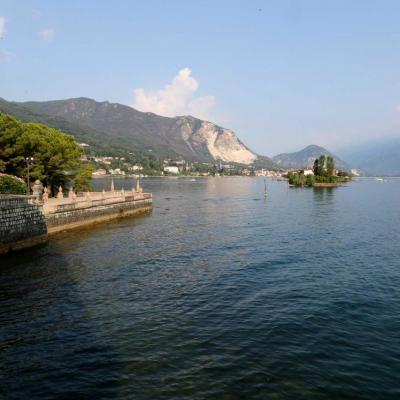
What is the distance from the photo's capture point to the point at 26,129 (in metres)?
59.8

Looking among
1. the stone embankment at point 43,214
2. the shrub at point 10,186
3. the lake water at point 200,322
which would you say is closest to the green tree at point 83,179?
the stone embankment at point 43,214

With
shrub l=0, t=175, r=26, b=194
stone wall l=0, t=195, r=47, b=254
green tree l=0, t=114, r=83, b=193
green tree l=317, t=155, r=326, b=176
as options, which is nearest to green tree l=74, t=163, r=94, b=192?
green tree l=0, t=114, r=83, b=193

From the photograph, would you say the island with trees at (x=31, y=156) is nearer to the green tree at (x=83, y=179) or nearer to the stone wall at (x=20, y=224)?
Answer: the green tree at (x=83, y=179)

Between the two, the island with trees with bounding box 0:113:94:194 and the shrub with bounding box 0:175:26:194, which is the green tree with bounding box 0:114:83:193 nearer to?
the island with trees with bounding box 0:113:94:194

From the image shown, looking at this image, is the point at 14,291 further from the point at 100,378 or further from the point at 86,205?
the point at 86,205

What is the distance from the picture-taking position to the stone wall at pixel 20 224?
113 feet

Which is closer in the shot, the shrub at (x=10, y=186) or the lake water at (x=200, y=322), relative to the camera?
the lake water at (x=200, y=322)

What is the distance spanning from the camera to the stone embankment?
3503cm

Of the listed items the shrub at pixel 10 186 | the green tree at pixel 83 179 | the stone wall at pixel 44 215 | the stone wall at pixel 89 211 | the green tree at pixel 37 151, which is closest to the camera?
the stone wall at pixel 44 215

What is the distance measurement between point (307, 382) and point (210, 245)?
27.1 metres

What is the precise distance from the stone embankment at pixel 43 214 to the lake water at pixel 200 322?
7.35 feet

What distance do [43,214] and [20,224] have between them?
16.6ft

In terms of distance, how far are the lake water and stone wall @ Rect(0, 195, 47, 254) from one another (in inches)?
74.8

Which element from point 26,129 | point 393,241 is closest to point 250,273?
point 393,241
